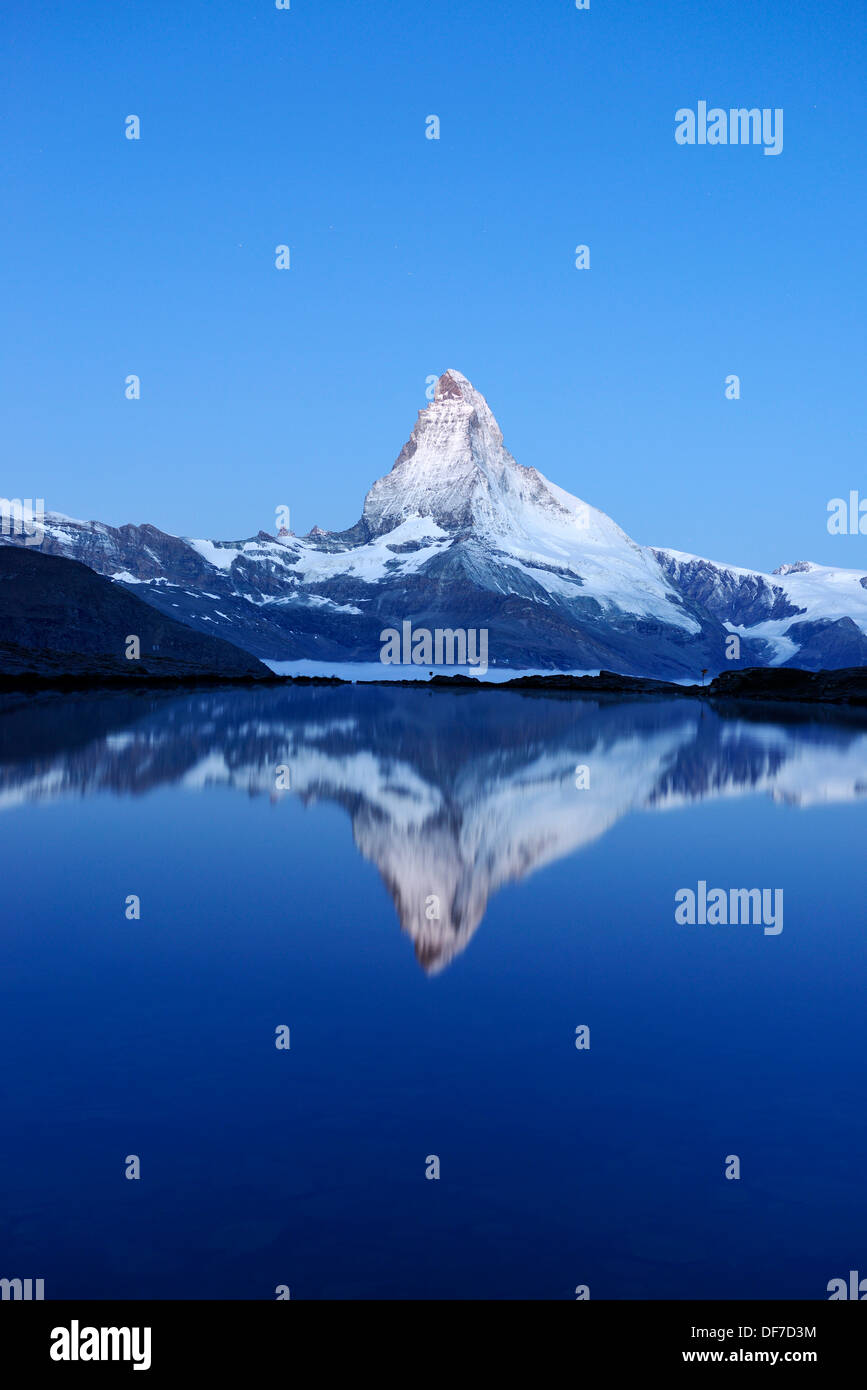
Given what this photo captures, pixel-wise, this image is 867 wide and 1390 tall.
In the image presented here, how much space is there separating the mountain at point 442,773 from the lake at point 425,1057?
266 mm

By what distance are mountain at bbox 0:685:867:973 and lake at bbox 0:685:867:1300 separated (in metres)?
0.27

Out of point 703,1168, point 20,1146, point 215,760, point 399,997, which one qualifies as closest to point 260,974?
point 399,997

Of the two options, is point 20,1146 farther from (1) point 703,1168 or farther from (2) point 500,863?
(2) point 500,863

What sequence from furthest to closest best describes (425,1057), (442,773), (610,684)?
(610,684) → (442,773) → (425,1057)

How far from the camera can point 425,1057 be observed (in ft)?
37.7

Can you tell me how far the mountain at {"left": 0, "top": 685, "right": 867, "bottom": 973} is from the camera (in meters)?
22.7

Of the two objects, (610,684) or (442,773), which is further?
(610,684)

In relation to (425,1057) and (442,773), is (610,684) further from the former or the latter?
(425,1057)

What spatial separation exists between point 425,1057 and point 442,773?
92.9ft

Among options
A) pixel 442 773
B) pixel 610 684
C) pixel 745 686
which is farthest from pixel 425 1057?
pixel 610 684

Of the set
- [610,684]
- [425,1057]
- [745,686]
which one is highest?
[610,684]

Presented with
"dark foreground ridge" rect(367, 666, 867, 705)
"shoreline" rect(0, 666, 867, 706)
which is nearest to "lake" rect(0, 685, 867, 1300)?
"shoreline" rect(0, 666, 867, 706)

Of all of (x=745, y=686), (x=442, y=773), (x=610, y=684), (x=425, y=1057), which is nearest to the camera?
(x=425, y=1057)

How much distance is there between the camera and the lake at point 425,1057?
7.89m
